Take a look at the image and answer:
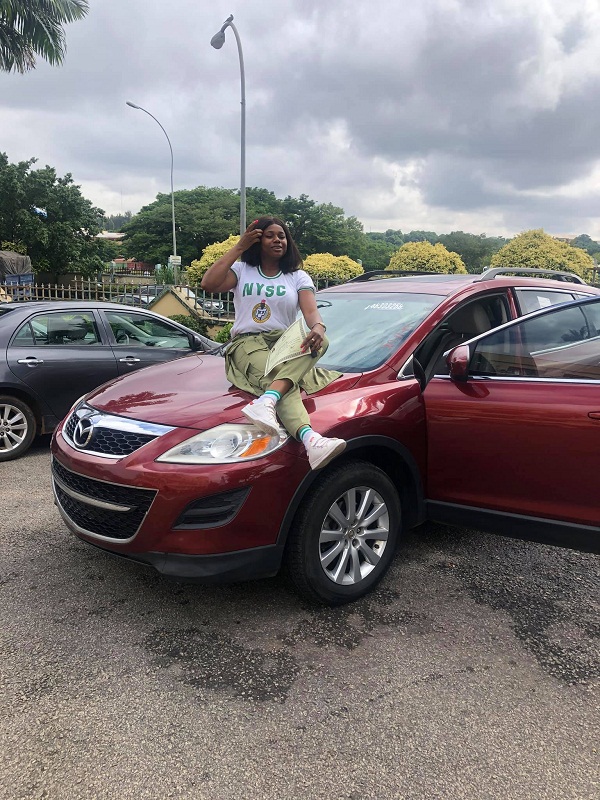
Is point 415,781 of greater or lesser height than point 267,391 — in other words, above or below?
below

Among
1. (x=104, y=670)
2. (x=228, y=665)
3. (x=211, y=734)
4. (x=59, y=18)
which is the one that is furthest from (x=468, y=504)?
(x=59, y=18)

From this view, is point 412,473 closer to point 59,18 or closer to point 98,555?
point 98,555

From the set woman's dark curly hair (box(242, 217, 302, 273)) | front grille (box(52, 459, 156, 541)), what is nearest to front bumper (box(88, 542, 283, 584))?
front grille (box(52, 459, 156, 541))

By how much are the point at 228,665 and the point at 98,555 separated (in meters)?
1.31

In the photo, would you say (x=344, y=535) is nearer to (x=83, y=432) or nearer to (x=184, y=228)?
(x=83, y=432)

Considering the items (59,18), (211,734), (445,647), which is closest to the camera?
(211,734)

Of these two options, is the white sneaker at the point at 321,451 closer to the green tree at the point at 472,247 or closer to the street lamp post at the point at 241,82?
the street lamp post at the point at 241,82

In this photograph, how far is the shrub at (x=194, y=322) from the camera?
1444 centimetres

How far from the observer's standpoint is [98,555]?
3482 millimetres

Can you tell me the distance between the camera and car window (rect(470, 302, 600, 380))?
3.11m

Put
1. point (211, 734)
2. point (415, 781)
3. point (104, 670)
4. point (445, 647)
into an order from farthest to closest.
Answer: point (445, 647) → point (104, 670) → point (211, 734) → point (415, 781)

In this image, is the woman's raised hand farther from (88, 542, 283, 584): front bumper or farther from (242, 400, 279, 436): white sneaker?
(88, 542, 283, 584): front bumper

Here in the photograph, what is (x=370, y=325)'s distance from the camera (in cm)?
360

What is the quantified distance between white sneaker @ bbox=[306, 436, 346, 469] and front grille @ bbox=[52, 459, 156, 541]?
27.1 inches
